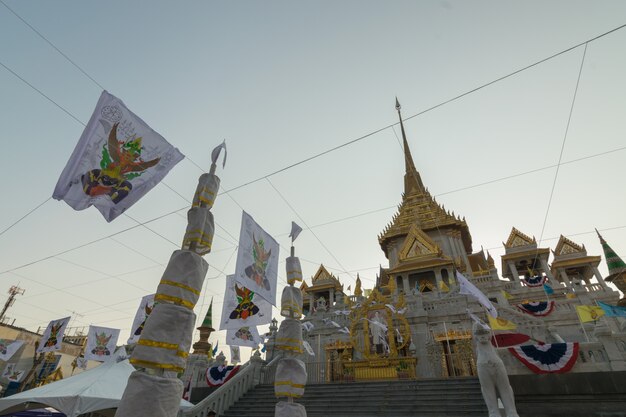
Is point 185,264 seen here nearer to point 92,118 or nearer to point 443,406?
point 92,118

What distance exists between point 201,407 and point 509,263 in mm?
31569

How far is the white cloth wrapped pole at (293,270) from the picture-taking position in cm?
711

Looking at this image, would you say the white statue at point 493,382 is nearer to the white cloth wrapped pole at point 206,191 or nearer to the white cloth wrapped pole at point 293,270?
the white cloth wrapped pole at point 293,270

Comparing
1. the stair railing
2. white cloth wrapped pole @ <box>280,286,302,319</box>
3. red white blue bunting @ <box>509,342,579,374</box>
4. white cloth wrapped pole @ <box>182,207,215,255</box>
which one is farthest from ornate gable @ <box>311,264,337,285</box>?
white cloth wrapped pole @ <box>182,207,215,255</box>

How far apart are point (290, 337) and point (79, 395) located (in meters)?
5.98

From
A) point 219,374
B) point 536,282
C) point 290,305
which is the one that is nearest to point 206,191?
point 290,305

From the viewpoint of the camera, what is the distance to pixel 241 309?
42.5ft

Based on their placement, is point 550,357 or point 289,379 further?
point 550,357

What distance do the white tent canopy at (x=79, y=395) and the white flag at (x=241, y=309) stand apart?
4148mm

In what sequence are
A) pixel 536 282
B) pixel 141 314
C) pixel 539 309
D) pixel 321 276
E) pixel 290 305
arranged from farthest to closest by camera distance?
pixel 321 276 → pixel 536 282 → pixel 539 309 → pixel 141 314 → pixel 290 305

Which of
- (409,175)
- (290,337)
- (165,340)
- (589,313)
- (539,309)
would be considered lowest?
(165,340)

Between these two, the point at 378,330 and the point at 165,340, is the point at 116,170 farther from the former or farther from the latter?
the point at 378,330

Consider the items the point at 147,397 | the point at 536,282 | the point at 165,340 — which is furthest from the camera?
the point at 536,282

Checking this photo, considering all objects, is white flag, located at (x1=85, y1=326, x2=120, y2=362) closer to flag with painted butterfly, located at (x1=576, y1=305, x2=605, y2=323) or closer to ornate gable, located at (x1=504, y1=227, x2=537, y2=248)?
flag with painted butterfly, located at (x1=576, y1=305, x2=605, y2=323)
